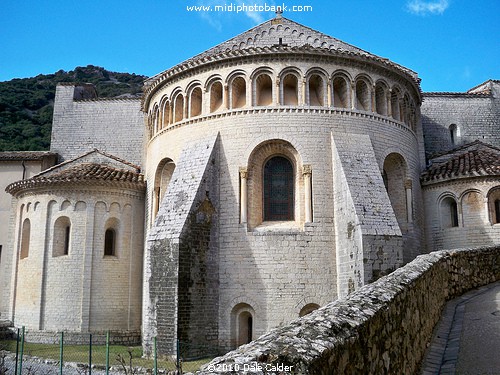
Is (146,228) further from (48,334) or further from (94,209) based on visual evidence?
(48,334)

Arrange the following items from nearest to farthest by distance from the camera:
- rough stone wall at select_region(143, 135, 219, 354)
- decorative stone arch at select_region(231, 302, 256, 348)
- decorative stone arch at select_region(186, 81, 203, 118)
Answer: rough stone wall at select_region(143, 135, 219, 354), decorative stone arch at select_region(231, 302, 256, 348), decorative stone arch at select_region(186, 81, 203, 118)

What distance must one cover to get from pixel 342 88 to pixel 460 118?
14.1 meters

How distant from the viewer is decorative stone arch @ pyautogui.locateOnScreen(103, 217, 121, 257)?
782 inches

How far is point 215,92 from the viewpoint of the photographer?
17.6m

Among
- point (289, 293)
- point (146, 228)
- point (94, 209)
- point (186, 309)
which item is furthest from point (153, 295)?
point (94, 209)

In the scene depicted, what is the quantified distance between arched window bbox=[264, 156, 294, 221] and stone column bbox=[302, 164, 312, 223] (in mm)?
710

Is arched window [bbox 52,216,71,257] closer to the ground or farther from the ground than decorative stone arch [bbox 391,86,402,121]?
closer to the ground

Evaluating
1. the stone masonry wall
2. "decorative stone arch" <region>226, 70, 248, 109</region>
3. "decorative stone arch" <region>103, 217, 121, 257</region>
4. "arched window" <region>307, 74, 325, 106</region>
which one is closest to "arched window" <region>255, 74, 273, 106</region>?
"decorative stone arch" <region>226, 70, 248, 109</region>

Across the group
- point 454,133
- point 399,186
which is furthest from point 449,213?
point 454,133

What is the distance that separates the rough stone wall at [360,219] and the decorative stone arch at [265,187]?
1.05m

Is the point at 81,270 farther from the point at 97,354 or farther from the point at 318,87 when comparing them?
the point at 318,87

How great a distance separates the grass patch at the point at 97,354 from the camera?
13.3 meters

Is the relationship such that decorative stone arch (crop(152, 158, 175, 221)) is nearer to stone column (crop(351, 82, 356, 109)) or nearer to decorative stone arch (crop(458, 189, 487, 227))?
stone column (crop(351, 82, 356, 109))

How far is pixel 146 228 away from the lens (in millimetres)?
19438
